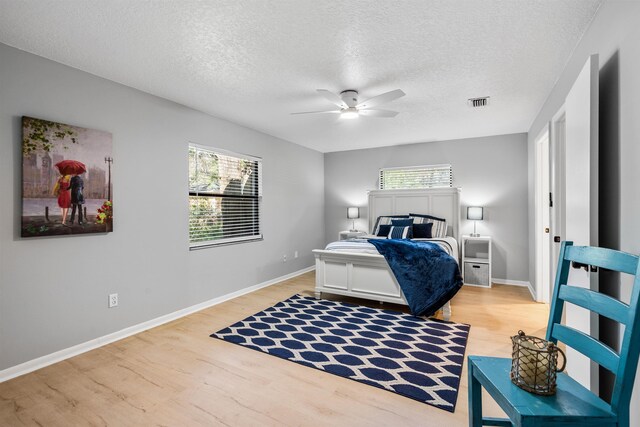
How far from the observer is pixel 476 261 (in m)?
4.84

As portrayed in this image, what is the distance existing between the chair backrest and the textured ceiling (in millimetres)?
1514

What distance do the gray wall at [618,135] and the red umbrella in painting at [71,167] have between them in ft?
12.1

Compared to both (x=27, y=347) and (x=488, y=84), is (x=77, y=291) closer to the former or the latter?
(x=27, y=347)

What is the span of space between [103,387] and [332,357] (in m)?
1.65

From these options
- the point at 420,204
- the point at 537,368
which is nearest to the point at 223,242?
the point at 420,204

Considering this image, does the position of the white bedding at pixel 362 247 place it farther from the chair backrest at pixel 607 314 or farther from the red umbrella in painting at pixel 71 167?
the red umbrella in painting at pixel 71 167

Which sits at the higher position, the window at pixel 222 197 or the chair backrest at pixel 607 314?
the window at pixel 222 197

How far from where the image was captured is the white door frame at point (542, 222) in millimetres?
3811

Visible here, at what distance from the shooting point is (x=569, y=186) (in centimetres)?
197

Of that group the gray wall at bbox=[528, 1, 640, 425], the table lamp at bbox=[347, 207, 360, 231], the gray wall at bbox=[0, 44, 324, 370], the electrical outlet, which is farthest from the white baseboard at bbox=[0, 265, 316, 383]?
the gray wall at bbox=[528, 1, 640, 425]

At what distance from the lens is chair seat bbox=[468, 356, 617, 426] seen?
3.51ft

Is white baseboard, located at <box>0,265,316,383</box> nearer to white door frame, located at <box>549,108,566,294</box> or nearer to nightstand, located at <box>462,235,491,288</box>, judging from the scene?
A: nightstand, located at <box>462,235,491,288</box>

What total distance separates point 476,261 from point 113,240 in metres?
4.79

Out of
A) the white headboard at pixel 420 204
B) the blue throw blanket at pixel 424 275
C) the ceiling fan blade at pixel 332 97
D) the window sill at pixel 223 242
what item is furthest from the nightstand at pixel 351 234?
the ceiling fan blade at pixel 332 97
